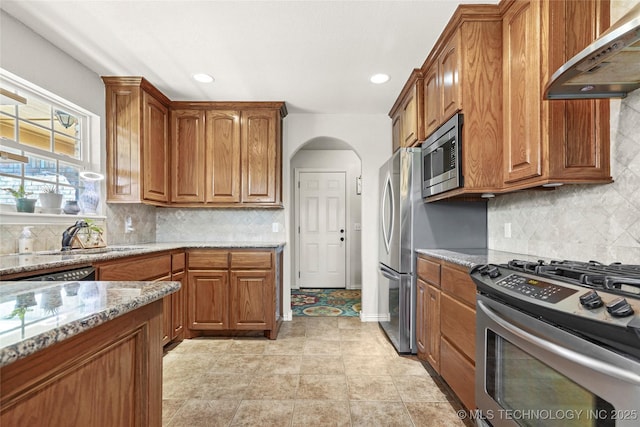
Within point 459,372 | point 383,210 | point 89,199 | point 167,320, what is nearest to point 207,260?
point 167,320

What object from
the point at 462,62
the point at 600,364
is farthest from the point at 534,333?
the point at 462,62

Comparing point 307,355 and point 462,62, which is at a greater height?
point 462,62

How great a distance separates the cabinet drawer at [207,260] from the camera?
10.2ft

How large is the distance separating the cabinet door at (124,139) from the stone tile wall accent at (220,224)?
83 cm

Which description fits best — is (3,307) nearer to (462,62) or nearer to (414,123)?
(462,62)

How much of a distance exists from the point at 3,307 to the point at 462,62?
236 cm

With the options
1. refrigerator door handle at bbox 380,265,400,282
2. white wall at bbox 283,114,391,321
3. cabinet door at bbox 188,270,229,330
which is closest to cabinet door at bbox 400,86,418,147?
white wall at bbox 283,114,391,321

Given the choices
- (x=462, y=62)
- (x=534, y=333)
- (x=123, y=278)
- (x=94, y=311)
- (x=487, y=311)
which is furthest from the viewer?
(x=123, y=278)

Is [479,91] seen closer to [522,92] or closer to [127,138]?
[522,92]

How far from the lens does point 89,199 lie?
2.74m

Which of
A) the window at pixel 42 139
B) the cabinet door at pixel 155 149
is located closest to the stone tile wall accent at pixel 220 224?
the cabinet door at pixel 155 149

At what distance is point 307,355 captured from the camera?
2.73 meters

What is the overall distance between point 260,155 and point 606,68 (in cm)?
282

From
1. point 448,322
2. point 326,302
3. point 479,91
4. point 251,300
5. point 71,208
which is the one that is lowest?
point 326,302
